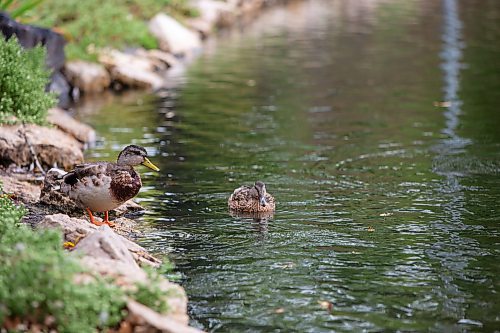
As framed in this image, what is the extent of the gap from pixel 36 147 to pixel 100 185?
3.18 m

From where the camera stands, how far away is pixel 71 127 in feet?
50.4

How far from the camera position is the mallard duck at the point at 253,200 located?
1078 centimetres

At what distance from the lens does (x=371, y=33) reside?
30.2 metres

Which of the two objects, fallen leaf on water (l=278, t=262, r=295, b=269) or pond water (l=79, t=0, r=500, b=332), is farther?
fallen leaf on water (l=278, t=262, r=295, b=269)

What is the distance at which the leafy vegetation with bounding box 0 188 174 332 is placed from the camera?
6.18m

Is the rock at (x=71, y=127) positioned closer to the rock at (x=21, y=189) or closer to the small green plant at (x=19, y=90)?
the small green plant at (x=19, y=90)

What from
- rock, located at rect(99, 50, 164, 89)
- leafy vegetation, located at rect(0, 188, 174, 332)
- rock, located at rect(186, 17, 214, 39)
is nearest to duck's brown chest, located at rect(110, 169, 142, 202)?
leafy vegetation, located at rect(0, 188, 174, 332)

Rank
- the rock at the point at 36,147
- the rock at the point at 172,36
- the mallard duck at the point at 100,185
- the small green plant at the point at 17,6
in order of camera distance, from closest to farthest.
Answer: the mallard duck at the point at 100,185 → the rock at the point at 36,147 → the small green plant at the point at 17,6 → the rock at the point at 172,36

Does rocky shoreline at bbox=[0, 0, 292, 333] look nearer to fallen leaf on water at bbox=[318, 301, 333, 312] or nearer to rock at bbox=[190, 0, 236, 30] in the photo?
fallen leaf on water at bbox=[318, 301, 333, 312]

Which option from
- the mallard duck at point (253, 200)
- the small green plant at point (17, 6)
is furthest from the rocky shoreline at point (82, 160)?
the small green plant at point (17, 6)

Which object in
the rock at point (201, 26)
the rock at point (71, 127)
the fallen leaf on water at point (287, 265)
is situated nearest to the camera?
the fallen leaf on water at point (287, 265)

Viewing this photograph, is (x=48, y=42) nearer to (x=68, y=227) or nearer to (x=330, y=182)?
(x=330, y=182)

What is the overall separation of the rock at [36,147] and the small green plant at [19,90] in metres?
0.14

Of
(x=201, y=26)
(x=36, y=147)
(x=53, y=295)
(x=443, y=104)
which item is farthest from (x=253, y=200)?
(x=201, y=26)
